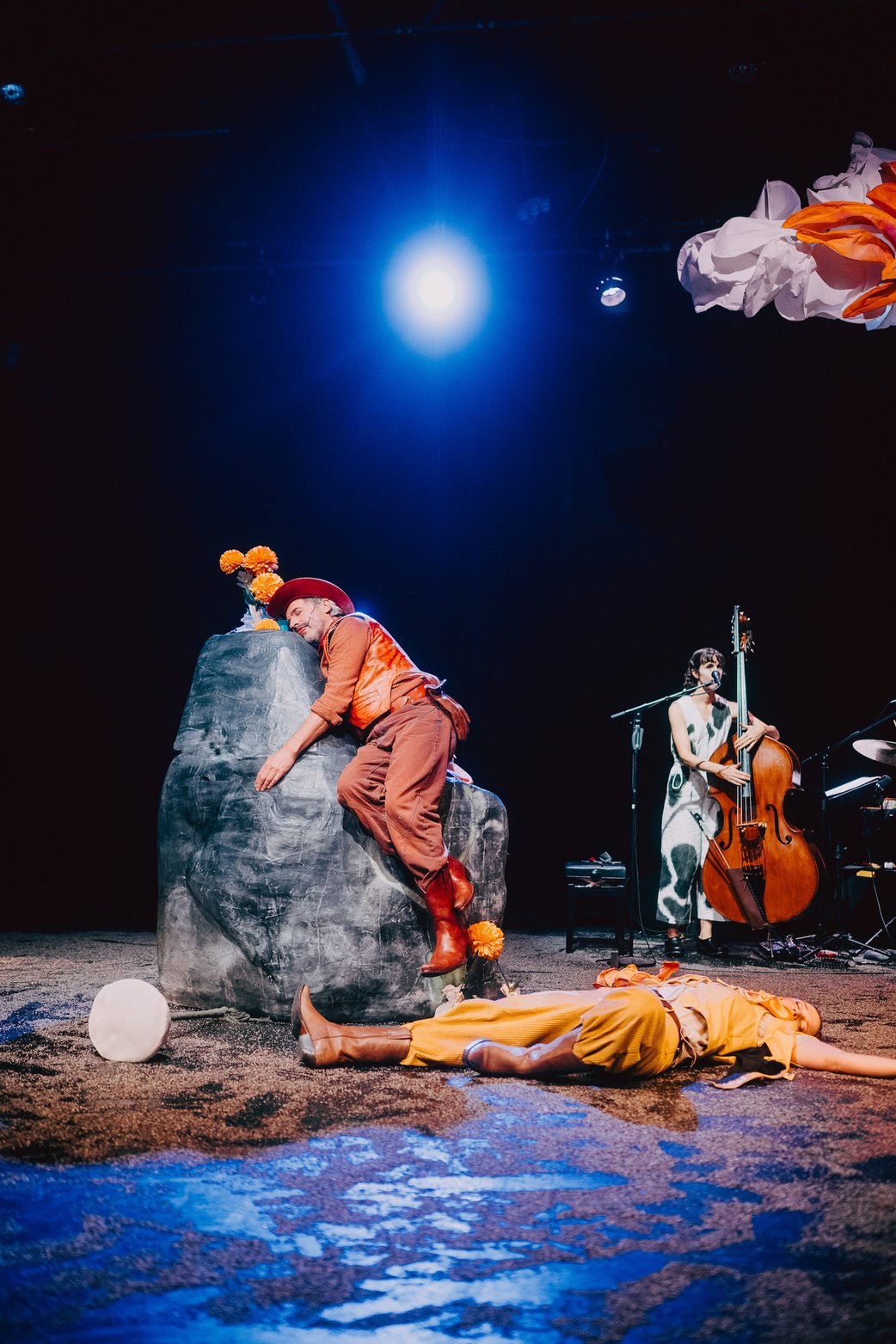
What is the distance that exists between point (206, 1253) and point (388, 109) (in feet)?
17.6

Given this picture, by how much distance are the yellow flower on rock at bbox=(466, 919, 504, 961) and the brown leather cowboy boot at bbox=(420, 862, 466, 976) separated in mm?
80

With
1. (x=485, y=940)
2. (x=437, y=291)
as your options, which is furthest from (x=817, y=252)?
(x=437, y=291)

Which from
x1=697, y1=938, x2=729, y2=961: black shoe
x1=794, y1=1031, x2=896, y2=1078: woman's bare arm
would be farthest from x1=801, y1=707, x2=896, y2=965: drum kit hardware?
x1=794, y1=1031, x2=896, y2=1078: woman's bare arm

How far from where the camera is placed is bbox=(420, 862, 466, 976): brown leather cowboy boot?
Answer: 3020 millimetres

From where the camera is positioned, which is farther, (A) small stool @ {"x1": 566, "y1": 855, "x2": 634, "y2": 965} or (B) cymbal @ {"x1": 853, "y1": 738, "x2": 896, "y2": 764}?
(A) small stool @ {"x1": 566, "y1": 855, "x2": 634, "y2": 965}

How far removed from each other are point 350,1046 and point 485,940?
82 cm

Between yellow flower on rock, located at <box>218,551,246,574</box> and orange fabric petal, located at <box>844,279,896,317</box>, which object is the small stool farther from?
orange fabric petal, located at <box>844,279,896,317</box>

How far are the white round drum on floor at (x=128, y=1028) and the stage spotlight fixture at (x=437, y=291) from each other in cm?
477

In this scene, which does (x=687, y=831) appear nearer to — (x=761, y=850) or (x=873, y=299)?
(x=761, y=850)

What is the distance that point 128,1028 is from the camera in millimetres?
2559

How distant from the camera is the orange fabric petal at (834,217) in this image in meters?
2.35

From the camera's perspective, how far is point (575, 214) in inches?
227

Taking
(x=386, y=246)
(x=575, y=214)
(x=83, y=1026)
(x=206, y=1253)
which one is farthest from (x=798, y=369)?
(x=206, y=1253)

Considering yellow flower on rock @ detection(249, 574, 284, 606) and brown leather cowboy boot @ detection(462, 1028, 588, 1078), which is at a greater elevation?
yellow flower on rock @ detection(249, 574, 284, 606)
